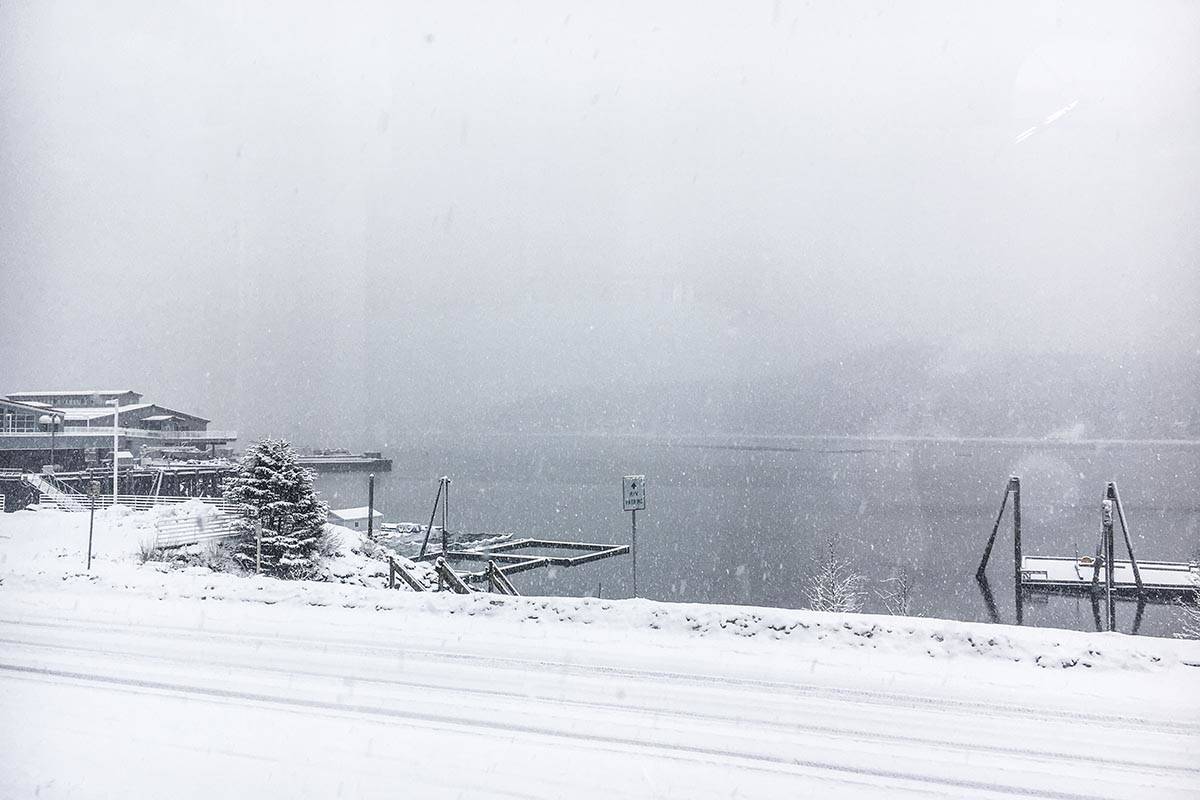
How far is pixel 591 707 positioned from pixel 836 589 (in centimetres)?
1671

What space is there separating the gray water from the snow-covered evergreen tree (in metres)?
10.5

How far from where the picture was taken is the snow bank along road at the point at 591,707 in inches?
135

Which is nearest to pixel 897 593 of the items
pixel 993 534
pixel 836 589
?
pixel 993 534

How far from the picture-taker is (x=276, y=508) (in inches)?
552

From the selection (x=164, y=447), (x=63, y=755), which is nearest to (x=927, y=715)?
(x=63, y=755)

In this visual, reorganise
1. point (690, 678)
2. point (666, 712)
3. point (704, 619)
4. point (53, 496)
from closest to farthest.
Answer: point (666, 712) → point (690, 678) → point (704, 619) → point (53, 496)

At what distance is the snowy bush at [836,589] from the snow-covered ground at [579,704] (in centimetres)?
1317

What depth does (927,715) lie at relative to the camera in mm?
4250

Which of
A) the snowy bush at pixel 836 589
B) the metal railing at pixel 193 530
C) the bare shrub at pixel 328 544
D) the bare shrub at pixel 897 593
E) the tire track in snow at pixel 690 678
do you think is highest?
the tire track in snow at pixel 690 678

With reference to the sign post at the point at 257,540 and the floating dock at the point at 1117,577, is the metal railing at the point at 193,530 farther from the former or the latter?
the floating dock at the point at 1117,577

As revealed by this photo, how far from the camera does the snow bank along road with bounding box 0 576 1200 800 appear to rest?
11.3ft

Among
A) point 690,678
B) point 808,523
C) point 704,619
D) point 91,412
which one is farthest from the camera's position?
point 808,523

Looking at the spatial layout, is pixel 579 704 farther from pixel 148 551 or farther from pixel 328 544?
pixel 328 544

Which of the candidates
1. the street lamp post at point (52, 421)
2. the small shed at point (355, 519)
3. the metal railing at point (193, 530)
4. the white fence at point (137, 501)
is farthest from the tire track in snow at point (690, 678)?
the small shed at point (355, 519)
